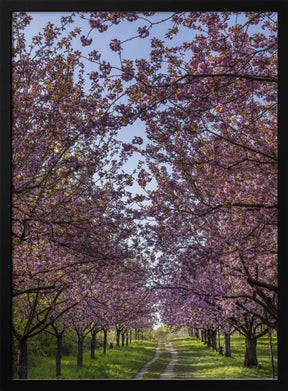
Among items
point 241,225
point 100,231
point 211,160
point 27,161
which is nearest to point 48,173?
point 27,161

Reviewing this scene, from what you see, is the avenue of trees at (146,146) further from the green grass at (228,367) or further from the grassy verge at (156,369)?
the grassy verge at (156,369)

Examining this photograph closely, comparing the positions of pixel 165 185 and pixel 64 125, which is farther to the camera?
pixel 165 185

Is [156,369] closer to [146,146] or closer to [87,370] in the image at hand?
[87,370]

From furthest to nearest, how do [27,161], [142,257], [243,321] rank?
[243,321] → [142,257] → [27,161]

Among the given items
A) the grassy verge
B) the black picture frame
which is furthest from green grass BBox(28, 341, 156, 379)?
the black picture frame

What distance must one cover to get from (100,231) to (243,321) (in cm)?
954

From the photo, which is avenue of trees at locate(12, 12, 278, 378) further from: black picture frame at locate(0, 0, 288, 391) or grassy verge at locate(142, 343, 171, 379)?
grassy verge at locate(142, 343, 171, 379)

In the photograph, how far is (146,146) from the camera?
6.07m

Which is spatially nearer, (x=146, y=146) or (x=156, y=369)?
(x=146, y=146)

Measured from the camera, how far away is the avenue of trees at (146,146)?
524cm

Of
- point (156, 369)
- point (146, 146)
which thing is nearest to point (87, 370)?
point (156, 369)

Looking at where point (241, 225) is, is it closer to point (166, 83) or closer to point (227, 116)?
point (227, 116)

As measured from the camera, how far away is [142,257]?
773cm

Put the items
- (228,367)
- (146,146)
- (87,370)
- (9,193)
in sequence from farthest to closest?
(228,367)
(87,370)
(146,146)
(9,193)
